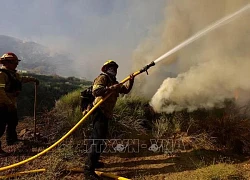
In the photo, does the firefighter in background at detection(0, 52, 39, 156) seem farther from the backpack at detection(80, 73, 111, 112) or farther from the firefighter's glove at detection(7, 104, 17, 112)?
the backpack at detection(80, 73, 111, 112)

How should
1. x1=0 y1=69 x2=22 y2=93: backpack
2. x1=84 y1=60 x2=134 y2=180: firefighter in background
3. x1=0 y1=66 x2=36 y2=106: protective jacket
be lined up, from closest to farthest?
x1=84 y1=60 x2=134 y2=180: firefighter in background < x1=0 y1=66 x2=36 y2=106: protective jacket < x1=0 y1=69 x2=22 y2=93: backpack

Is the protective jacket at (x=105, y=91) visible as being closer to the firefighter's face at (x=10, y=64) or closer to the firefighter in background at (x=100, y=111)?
the firefighter in background at (x=100, y=111)

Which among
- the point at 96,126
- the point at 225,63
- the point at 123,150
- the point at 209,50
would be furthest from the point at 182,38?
the point at 96,126

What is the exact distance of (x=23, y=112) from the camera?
324 inches

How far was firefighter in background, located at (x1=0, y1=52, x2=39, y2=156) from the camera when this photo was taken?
18.2 feet

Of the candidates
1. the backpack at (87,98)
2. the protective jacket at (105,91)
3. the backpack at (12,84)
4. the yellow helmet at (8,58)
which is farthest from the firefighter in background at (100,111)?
the yellow helmet at (8,58)

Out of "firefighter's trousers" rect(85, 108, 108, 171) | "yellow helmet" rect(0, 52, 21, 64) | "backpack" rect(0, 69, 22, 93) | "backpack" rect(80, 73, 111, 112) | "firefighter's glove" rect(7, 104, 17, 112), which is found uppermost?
"yellow helmet" rect(0, 52, 21, 64)

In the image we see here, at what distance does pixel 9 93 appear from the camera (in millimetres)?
5766

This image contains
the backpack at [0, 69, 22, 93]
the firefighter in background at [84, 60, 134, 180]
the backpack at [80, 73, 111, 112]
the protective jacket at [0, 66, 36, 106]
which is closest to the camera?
the firefighter in background at [84, 60, 134, 180]

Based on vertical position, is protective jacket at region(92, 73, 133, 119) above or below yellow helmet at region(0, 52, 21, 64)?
below

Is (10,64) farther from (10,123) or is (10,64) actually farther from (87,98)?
(87,98)

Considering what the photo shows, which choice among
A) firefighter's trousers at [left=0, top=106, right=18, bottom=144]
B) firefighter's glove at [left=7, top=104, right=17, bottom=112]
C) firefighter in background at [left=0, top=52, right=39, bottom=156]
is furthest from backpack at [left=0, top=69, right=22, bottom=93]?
firefighter's trousers at [left=0, top=106, right=18, bottom=144]

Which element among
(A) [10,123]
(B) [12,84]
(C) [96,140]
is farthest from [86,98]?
(A) [10,123]

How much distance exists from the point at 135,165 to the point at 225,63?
3684 mm
